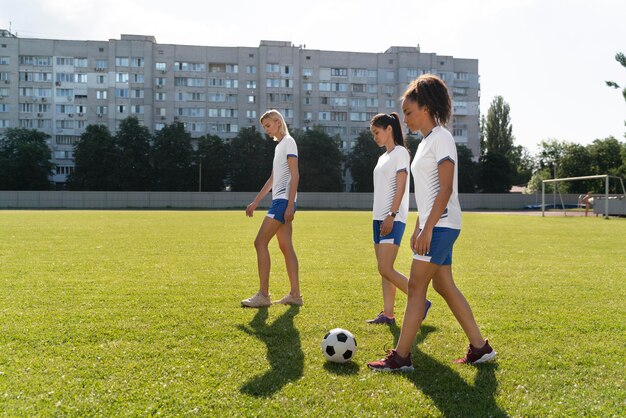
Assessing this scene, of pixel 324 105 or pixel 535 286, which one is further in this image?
pixel 324 105

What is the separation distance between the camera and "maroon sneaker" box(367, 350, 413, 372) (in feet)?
13.2

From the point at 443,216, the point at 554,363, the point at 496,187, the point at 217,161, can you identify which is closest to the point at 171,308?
the point at 443,216

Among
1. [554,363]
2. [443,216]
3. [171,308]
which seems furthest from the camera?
[171,308]

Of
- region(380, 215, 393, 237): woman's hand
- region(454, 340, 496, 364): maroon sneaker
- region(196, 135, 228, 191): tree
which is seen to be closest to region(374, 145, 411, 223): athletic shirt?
region(380, 215, 393, 237): woman's hand

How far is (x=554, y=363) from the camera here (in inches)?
167

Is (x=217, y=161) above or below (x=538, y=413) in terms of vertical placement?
above

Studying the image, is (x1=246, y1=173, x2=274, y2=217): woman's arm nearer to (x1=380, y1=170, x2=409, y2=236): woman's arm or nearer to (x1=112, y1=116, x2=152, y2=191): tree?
(x1=380, y1=170, x2=409, y2=236): woman's arm

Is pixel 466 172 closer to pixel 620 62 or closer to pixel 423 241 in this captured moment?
pixel 620 62

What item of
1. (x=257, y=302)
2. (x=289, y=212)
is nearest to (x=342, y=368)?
(x=257, y=302)

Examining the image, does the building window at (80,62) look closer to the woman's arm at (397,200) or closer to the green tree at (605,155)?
the green tree at (605,155)

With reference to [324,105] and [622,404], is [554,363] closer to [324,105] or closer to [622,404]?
[622,404]

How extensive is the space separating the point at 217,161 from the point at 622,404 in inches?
2568

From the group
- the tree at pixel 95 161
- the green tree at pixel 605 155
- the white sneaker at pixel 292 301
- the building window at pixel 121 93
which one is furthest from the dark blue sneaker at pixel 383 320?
the green tree at pixel 605 155

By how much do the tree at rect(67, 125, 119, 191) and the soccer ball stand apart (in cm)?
6494
